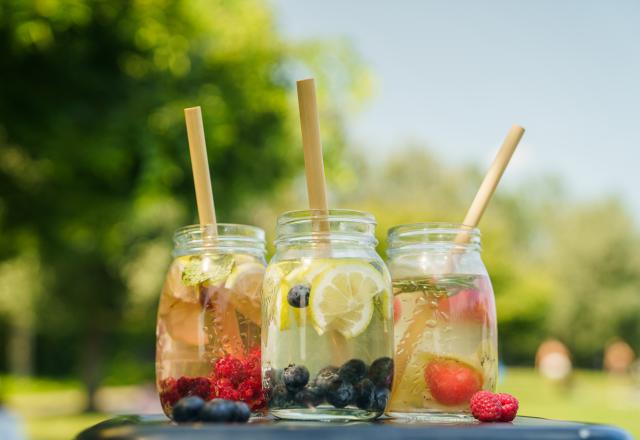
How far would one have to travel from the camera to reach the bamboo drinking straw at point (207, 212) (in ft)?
4.99

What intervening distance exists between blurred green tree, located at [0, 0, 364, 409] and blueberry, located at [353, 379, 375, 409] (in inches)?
194

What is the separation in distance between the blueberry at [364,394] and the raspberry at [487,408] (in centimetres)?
20

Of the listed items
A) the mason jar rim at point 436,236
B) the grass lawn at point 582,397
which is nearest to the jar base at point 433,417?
the mason jar rim at point 436,236

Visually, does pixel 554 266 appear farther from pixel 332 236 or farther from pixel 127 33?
pixel 332 236

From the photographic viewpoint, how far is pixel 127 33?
621cm

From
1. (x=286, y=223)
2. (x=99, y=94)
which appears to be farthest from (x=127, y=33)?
(x=286, y=223)

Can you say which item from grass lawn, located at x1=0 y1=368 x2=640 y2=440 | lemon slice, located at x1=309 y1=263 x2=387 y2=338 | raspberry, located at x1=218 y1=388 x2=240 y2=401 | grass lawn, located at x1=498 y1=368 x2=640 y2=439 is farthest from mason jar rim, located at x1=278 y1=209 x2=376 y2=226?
grass lawn, located at x1=498 y1=368 x2=640 y2=439

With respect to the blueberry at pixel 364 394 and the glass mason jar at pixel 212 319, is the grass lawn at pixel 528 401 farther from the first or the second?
the blueberry at pixel 364 394

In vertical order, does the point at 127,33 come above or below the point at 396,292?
above

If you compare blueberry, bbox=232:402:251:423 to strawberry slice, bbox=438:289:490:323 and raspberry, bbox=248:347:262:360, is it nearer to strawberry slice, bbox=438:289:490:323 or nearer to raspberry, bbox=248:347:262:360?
raspberry, bbox=248:347:262:360

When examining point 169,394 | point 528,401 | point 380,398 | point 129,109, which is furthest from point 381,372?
point 528,401

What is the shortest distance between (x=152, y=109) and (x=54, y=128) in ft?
2.76

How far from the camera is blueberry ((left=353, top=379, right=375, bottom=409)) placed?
1326 millimetres

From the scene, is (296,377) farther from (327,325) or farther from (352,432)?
(352,432)
